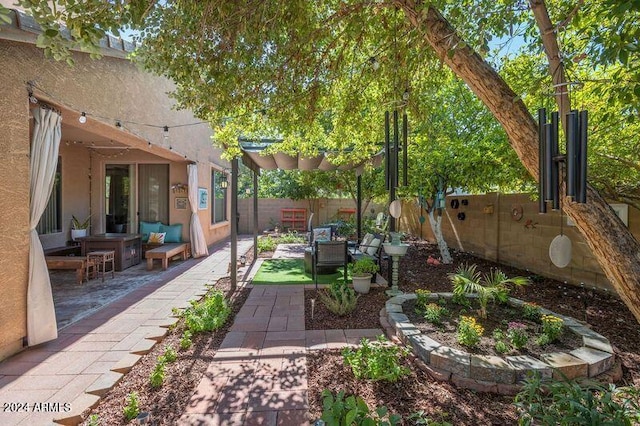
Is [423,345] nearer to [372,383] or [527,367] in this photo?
[372,383]

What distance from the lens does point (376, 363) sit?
2594 mm

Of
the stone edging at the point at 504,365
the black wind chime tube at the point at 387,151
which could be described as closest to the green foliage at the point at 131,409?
the stone edging at the point at 504,365

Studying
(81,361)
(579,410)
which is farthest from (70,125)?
(579,410)

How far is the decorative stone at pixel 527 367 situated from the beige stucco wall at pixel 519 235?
9.98ft

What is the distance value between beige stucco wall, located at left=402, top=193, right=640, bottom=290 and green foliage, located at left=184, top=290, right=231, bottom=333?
5369mm

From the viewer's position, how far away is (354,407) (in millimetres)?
1711

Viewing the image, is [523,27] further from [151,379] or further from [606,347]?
[151,379]

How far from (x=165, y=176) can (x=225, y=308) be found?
578 centimetres

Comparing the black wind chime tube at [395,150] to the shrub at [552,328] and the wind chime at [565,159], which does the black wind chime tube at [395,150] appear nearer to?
the shrub at [552,328]

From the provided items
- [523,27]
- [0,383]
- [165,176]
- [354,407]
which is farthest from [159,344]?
[165,176]

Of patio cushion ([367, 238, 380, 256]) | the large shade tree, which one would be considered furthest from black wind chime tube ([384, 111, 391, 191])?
patio cushion ([367, 238, 380, 256])

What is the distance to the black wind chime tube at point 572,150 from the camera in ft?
5.34

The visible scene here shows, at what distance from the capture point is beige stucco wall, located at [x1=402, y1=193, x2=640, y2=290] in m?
4.95

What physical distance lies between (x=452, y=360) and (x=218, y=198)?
10070mm
